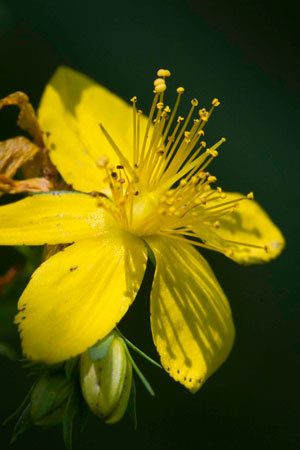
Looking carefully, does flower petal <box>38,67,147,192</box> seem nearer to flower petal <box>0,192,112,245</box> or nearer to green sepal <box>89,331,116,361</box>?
flower petal <box>0,192,112,245</box>

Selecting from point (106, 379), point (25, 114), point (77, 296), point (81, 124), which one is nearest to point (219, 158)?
point (81, 124)

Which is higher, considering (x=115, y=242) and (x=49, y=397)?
(x=115, y=242)

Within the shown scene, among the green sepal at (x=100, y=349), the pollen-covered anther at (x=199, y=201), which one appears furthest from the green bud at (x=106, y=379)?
the pollen-covered anther at (x=199, y=201)

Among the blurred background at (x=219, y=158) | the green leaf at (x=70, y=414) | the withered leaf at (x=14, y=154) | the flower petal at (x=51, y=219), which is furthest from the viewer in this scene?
the blurred background at (x=219, y=158)

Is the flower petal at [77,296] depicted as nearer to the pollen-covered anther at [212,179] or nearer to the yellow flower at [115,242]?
the yellow flower at [115,242]

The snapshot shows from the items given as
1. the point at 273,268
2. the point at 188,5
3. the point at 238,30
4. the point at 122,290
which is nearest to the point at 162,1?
the point at 188,5

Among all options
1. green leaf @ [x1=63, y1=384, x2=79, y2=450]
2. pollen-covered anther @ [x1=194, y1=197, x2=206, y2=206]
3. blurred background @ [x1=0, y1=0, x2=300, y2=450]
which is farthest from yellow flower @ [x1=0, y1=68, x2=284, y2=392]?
blurred background @ [x1=0, y1=0, x2=300, y2=450]

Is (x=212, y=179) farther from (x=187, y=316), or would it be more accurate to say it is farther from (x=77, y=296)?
(x=77, y=296)
